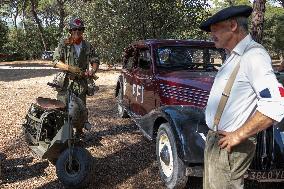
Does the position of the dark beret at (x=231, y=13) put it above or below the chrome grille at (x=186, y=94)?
above

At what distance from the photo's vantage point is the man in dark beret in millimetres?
2391

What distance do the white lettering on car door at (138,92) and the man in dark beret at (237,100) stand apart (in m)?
4.52

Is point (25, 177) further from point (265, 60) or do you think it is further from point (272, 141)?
point (265, 60)

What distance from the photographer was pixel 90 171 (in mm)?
4863

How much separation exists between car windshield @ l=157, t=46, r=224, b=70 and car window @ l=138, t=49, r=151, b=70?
245 mm

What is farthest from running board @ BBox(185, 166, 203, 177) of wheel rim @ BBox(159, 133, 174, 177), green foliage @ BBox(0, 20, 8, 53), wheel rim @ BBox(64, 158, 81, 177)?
green foliage @ BBox(0, 20, 8, 53)

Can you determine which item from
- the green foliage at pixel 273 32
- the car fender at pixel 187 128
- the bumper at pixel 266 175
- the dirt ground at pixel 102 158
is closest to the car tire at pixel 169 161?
the car fender at pixel 187 128

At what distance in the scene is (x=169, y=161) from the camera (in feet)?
16.7

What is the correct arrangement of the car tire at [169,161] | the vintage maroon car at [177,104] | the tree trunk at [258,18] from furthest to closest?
the tree trunk at [258,18] → the car tire at [169,161] → the vintage maroon car at [177,104]

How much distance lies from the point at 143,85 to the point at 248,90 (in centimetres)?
→ 469

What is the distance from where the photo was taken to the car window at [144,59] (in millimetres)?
7096

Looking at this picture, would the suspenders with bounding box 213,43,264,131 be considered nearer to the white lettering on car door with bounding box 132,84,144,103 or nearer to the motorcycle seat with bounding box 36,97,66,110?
the motorcycle seat with bounding box 36,97,66,110

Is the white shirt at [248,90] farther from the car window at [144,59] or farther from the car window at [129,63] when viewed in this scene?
the car window at [129,63]

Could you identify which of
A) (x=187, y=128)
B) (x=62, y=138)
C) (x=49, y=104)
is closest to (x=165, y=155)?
(x=187, y=128)
